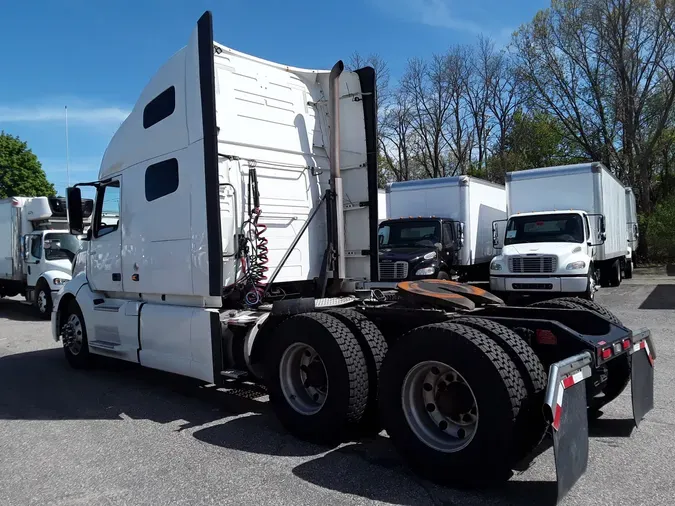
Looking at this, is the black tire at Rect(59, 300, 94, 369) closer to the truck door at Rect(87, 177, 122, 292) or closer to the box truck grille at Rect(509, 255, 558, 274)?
the truck door at Rect(87, 177, 122, 292)

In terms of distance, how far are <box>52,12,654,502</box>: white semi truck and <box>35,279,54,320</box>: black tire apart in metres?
7.19

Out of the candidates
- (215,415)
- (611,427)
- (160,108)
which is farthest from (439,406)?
(160,108)

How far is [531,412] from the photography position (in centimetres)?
367

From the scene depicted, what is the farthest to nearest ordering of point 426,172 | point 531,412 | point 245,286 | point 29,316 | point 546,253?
point 426,172 → point 29,316 → point 546,253 → point 245,286 → point 531,412

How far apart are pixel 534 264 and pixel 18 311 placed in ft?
48.8

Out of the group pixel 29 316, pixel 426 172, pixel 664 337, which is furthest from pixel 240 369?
pixel 426 172

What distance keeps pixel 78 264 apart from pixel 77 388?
2169mm

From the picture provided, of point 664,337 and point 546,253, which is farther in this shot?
point 546,253

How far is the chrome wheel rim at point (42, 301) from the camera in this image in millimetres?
14859

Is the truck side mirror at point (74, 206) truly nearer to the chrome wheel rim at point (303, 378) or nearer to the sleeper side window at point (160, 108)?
the sleeper side window at point (160, 108)

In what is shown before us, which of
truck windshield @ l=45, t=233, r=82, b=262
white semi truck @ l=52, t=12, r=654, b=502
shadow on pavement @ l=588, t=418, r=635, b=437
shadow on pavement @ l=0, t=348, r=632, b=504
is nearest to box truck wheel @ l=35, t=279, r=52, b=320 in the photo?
truck windshield @ l=45, t=233, r=82, b=262

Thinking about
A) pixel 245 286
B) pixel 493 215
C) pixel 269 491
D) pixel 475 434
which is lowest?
pixel 269 491

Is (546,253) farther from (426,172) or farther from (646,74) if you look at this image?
(426,172)

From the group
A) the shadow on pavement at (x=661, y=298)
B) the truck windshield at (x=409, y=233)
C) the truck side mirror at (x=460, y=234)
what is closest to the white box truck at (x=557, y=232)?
the truck side mirror at (x=460, y=234)
